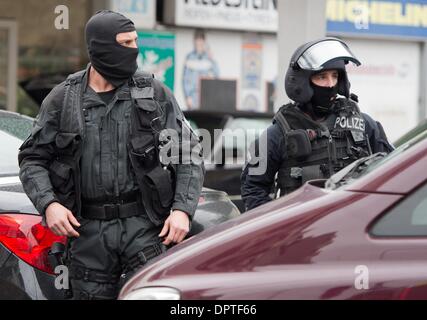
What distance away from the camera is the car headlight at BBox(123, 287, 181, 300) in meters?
2.93

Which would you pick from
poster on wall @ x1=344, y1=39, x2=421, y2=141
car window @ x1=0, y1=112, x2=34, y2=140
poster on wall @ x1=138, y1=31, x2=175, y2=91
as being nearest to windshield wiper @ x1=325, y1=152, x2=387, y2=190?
car window @ x1=0, y1=112, x2=34, y2=140

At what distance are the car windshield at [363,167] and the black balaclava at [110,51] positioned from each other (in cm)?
110

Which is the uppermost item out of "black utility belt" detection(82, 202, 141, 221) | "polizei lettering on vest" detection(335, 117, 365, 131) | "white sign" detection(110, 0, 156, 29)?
"white sign" detection(110, 0, 156, 29)

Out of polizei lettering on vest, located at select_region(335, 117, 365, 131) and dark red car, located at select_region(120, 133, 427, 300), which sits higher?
polizei lettering on vest, located at select_region(335, 117, 365, 131)

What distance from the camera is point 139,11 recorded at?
37.4 feet

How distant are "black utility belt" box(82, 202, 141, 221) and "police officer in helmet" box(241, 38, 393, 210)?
816 millimetres

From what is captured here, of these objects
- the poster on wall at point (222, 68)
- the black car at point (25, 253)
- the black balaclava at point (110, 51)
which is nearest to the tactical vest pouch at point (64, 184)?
the black car at point (25, 253)

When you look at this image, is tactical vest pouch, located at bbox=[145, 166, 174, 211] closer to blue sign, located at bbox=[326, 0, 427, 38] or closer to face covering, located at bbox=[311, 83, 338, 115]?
face covering, located at bbox=[311, 83, 338, 115]

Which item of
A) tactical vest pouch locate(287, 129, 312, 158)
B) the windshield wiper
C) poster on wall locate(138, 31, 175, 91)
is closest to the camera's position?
the windshield wiper

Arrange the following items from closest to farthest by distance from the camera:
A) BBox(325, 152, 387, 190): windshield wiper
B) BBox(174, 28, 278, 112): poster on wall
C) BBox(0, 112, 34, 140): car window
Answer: BBox(325, 152, 387, 190): windshield wiper < BBox(0, 112, 34, 140): car window < BBox(174, 28, 278, 112): poster on wall

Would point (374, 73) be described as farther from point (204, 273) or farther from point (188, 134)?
point (204, 273)

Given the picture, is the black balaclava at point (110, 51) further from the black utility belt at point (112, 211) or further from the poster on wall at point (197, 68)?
the poster on wall at point (197, 68)

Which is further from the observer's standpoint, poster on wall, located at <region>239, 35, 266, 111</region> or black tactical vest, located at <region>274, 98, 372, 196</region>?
poster on wall, located at <region>239, 35, 266, 111</region>

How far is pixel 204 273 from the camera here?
9.58 ft
